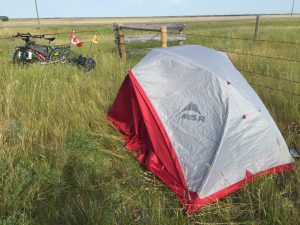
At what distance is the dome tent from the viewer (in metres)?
3.04

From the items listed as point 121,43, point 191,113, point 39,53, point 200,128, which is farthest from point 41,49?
point 200,128

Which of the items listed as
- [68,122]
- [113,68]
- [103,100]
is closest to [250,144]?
[68,122]

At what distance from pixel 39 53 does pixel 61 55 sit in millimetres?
617

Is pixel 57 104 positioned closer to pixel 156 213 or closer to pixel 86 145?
pixel 86 145

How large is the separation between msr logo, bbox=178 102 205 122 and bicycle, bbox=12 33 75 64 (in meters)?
6.45

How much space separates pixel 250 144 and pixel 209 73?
2.79ft

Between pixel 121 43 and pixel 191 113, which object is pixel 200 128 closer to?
pixel 191 113

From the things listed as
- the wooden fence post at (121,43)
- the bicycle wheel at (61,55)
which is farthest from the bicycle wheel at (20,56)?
the wooden fence post at (121,43)

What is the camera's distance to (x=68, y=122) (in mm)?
4410

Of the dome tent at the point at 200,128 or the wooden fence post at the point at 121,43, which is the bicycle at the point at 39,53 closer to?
the wooden fence post at the point at 121,43

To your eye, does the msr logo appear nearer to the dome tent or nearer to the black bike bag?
the dome tent

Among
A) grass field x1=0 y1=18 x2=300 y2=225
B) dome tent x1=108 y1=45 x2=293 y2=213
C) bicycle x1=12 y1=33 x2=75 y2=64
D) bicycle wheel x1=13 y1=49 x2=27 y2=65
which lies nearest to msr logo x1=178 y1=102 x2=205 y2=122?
dome tent x1=108 y1=45 x2=293 y2=213

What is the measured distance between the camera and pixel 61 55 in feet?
31.4

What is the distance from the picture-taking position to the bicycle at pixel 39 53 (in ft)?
29.3
